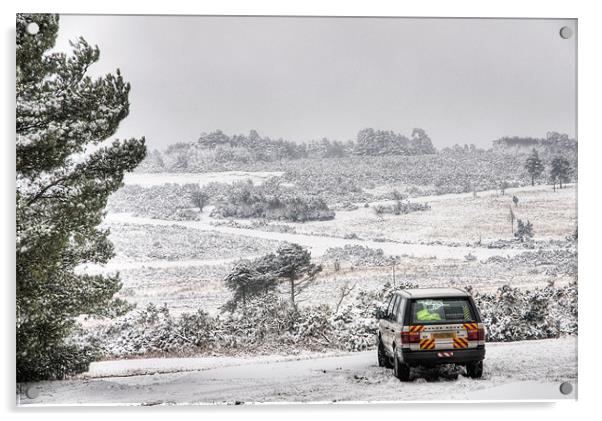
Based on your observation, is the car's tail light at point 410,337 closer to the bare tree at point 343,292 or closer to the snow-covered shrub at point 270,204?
the bare tree at point 343,292

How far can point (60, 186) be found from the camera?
32.0ft

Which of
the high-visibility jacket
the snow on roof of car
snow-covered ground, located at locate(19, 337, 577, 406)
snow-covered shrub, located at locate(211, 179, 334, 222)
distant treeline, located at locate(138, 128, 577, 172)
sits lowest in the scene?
snow-covered ground, located at locate(19, 337, 577, 406)

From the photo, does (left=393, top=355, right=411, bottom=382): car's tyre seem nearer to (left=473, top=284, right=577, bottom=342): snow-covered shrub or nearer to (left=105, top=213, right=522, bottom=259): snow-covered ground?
(left=473, top=284, right=577, bottom=342): snow-covered shrub

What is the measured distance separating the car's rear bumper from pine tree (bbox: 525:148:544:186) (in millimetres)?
2563

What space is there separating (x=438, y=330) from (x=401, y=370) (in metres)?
0.84

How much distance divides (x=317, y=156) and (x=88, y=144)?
9.46 feet

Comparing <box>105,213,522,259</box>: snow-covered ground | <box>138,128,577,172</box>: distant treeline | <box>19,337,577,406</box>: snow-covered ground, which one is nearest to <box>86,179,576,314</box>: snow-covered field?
<box>105,213,522,259</box>: snow-covered ground

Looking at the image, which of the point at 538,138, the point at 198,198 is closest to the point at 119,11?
the point at 198,198

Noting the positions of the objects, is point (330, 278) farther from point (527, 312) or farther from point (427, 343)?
point (527, 312)

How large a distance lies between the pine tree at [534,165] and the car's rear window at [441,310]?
2.21m

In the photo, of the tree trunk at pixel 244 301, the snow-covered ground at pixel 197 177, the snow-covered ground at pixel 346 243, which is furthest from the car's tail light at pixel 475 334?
the snow-covered ground at pixel 197 177

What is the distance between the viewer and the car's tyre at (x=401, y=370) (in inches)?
378

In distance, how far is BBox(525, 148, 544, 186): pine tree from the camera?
34.3 feet
